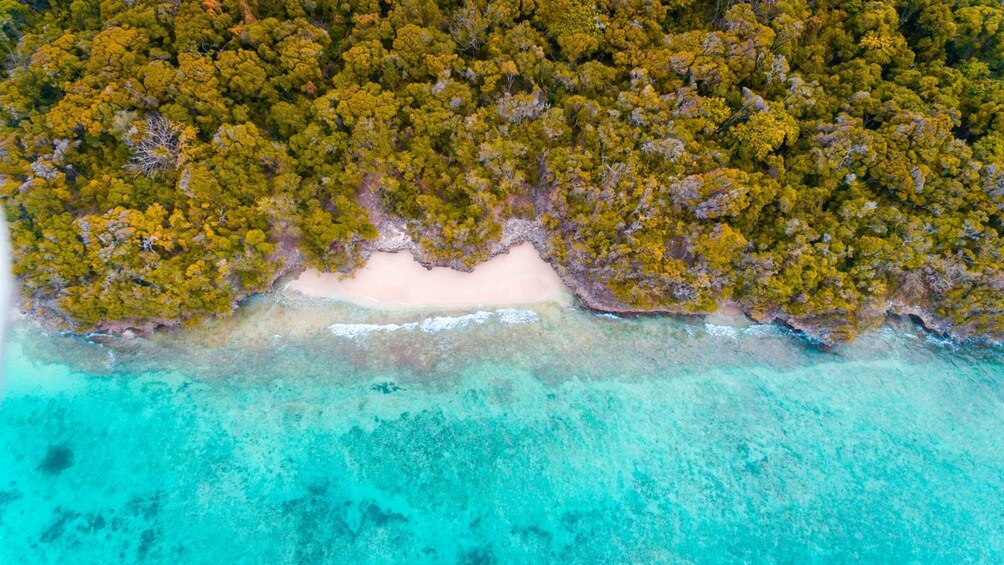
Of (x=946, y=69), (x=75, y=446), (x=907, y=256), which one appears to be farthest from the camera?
(x=946, y=69)

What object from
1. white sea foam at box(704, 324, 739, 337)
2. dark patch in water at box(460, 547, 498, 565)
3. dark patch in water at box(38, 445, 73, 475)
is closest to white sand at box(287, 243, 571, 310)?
white sea foam at box(704, 324, 739, 337)

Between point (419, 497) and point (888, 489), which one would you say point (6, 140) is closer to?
point (419, 497)

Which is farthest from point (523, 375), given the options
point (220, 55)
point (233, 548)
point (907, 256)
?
point (220, 55)

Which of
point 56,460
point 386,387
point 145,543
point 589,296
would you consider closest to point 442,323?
point 386,387

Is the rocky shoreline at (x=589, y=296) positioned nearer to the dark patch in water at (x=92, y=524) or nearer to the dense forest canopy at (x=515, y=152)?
the dense forest canopy at (x=515, y=152)

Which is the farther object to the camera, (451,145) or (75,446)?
(451,145)

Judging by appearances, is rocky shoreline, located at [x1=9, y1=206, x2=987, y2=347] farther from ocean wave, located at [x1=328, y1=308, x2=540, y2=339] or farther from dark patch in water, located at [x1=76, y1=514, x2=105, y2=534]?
dark patch in water, located at [x1=76, y1=514, x2=105, y2=534]

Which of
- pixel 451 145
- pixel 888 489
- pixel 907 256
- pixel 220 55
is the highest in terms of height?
pixel 220 55

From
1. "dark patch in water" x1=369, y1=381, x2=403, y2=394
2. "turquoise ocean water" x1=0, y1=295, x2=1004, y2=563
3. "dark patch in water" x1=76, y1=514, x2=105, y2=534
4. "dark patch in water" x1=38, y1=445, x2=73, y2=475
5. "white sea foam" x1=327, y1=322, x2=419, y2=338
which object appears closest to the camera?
"dark patch in water" x1=76, y1=514, x2=105, y2=534
